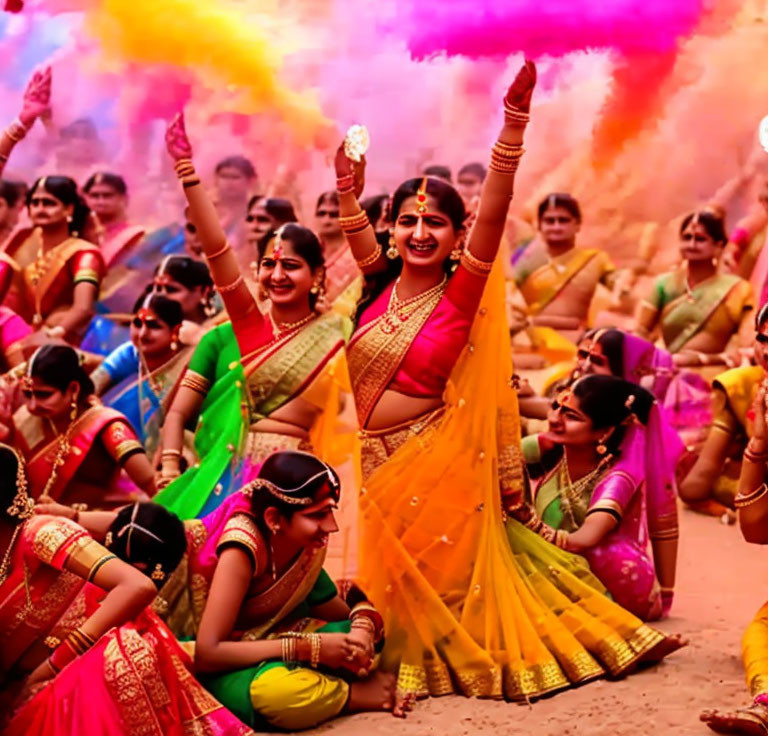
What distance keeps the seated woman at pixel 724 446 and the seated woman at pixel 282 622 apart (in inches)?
141

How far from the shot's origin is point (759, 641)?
15.7 feet

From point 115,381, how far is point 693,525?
325 centimetres

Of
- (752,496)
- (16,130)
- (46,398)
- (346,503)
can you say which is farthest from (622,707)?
(16,130)

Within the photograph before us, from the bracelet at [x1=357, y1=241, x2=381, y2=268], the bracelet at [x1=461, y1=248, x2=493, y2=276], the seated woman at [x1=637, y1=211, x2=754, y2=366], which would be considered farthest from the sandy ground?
the seated woman at [x1=637, y1=211, x2=754, y2=366]

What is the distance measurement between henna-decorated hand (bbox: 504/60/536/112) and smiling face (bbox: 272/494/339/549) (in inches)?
58.8

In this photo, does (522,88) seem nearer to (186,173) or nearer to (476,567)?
(186,173)

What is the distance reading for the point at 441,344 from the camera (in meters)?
5.30

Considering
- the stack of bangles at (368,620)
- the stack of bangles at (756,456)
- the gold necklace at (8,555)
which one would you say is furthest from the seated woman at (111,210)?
the stack of bangles at (756,456)

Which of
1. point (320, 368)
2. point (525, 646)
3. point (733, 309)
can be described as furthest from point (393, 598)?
point (733, 309)

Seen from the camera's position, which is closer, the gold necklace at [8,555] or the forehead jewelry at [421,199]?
the gold necklace at [8,555]

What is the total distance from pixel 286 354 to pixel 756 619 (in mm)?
2172

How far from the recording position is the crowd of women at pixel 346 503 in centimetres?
443

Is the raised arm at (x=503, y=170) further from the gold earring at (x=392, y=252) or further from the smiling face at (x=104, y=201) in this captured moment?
the smiling face at (x=104, y=201)

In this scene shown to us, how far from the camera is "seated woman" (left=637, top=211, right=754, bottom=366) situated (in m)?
9.25
